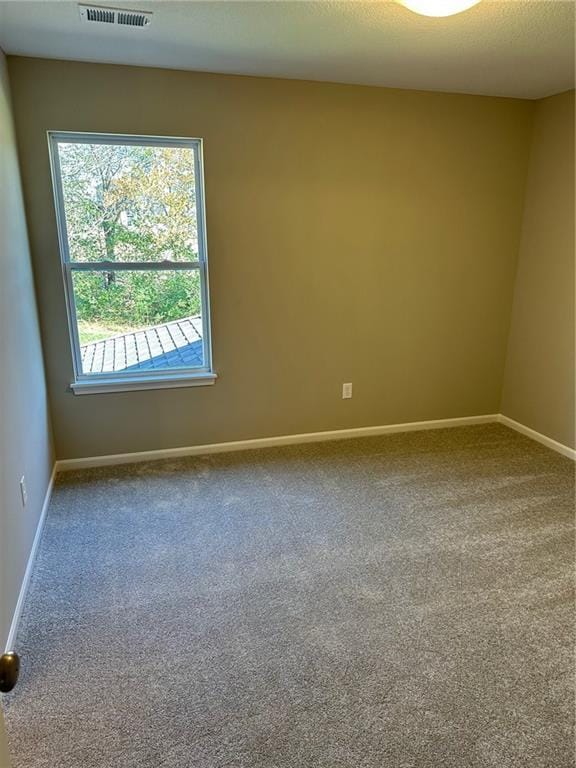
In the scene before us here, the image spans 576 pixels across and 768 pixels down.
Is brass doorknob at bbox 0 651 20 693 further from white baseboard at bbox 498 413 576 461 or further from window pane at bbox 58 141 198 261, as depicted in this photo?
white baseboard at bbox 498 413 576 461

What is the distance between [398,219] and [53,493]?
2922 millimetres

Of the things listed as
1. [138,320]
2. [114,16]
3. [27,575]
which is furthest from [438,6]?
[27,575]

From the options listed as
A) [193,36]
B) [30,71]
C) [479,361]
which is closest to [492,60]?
[193,36]

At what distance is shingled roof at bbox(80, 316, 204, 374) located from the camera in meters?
3.21

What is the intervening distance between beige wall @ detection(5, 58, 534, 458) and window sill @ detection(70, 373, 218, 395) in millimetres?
60

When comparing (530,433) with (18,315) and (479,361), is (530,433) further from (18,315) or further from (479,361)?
(18,315)

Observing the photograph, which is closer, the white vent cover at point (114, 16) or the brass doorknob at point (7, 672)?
the brass doorknob at point (7, 672)

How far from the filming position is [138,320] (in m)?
3.19

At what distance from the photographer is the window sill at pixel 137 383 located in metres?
3.15

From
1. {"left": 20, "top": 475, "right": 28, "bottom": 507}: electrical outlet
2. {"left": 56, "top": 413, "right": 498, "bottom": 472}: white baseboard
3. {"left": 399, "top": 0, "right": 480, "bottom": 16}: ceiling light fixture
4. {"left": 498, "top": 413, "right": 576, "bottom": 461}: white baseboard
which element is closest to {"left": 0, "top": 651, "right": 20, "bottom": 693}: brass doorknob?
{"left": 20, "top": 475, "right": 28, "bottom": 507}: electrical outlet

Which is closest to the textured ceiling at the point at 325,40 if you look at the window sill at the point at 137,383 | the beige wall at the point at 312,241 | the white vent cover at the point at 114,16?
the white vent cover at the point at 114,16

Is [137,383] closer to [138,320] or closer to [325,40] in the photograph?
[138,320]

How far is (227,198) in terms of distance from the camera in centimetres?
310

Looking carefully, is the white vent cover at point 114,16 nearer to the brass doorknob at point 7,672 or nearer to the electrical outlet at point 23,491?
the electrical outlet at point 23,491
